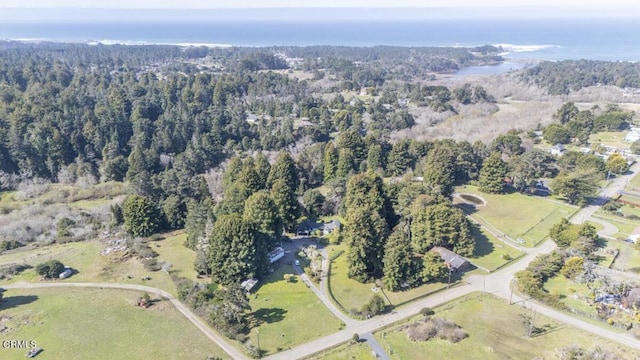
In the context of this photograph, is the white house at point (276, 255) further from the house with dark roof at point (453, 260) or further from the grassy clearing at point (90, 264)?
the house with dark roof at point (453, 260)

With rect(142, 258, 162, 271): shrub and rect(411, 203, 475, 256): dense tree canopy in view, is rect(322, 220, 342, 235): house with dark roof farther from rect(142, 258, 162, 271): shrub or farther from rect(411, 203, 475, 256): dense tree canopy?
rect(142, 258, 162, 271): shrub

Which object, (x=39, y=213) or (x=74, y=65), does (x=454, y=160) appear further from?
(x=74, y=65)

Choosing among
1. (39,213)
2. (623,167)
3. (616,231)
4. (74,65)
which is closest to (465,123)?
(623,167)

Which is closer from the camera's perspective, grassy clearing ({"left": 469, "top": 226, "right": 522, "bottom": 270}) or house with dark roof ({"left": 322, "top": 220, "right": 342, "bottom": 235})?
grassy clearing ({"left": 469, "top": 226, "right": 522, "bottom": 270})

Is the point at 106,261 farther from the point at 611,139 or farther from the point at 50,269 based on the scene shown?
the point at 611,139

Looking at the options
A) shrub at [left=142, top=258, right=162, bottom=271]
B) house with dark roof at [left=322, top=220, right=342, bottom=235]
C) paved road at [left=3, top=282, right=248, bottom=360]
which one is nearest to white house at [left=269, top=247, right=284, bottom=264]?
house with dark roof at [left=322, top=220, right=342, bottom=235]

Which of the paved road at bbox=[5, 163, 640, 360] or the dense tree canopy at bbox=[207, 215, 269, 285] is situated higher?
the dense tree canopy at bbox=[207, 215, 269, 285]

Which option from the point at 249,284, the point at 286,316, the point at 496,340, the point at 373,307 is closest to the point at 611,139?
A: the point at 496,340
